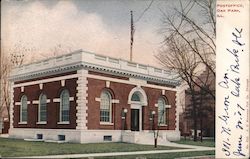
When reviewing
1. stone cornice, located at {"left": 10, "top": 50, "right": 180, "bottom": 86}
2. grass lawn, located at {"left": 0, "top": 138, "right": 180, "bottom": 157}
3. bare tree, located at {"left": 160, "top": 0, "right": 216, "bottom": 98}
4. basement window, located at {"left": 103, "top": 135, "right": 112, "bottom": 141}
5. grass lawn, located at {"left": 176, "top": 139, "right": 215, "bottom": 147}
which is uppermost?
bare tree, located at {"left": 160, "top": 0, "right": 216, "bottom": 98}

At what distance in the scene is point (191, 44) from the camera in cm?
803

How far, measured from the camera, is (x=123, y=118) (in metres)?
8.07

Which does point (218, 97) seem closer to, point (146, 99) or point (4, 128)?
point (146, 99)

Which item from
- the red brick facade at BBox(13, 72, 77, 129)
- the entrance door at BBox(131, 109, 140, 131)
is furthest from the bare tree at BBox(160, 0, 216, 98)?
the red brick facade at BBox(13, 72, 77, 129)

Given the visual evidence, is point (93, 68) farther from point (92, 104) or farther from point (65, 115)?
point (65, 115)

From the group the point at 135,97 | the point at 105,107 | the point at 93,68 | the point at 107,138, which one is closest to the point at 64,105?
the point at 105,107

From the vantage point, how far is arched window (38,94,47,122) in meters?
8.15

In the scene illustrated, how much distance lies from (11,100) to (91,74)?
1.53 m

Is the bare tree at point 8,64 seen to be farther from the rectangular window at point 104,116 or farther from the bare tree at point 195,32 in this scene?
the bare tree at point 195,32

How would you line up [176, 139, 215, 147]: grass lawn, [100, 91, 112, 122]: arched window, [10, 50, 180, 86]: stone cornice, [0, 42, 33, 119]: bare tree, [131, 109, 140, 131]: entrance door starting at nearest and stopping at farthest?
[176, 139, 215, 147]: grass lawn < [10, 50, 180, 86]: stone cornice < [100, 91, 112, 122]: arched window < [131, 109, 140, 131]: entrance door < [0, 42, 33, 119]: bare tree

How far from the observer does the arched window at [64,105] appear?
7941 mm

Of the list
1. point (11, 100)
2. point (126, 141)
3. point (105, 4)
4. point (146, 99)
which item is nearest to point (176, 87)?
point (146, 99)

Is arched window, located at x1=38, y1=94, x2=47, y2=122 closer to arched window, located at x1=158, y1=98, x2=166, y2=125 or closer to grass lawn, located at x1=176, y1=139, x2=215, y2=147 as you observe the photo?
arched window, located at x1=158, y1=98, x2=166, y2=125

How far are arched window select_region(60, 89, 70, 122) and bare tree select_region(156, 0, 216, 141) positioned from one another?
5.36 feet
